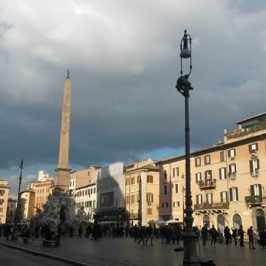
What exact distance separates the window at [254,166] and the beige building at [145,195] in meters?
22.5

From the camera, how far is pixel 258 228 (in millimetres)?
49656

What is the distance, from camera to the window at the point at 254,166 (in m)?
51.4

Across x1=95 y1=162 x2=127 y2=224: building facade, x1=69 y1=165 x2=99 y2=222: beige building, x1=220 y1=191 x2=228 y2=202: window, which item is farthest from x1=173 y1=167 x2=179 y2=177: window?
x1=69 y1=165 x2=99 y2=222: beige building

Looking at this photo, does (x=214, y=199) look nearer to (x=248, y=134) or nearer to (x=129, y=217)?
(x=248, y=134)

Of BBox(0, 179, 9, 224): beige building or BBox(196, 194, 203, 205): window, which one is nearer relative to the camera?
BBox(196, 194, 203, 205): window

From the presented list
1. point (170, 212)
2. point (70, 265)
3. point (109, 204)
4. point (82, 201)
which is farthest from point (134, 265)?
point (82, 201)

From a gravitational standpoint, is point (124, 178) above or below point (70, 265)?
above

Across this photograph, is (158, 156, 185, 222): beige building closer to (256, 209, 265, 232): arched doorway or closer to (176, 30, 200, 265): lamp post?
(256, 209, 265, 232): arched doorway

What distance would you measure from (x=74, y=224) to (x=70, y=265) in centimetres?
3825

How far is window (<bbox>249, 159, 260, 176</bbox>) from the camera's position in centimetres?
5138

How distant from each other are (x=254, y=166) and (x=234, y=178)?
365cm

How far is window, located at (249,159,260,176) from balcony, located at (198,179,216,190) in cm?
662

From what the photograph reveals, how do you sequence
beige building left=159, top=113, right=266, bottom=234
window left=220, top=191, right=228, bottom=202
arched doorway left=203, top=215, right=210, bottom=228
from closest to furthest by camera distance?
beige building left=159, top=113, right=266, bottom=234 → window left=220, top=191, right=228, bottom=202 → arched doorway left=203, top=215, right=210, bottom=228

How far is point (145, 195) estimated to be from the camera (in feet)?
234
